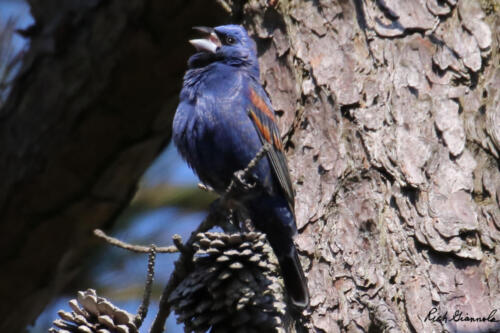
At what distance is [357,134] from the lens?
329 centimetres

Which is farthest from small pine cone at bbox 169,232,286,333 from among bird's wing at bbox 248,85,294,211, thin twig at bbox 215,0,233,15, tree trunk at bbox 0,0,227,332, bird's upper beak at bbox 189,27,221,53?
tree trunk at bbox 0,0,227,332

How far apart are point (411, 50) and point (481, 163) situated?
0.64 m

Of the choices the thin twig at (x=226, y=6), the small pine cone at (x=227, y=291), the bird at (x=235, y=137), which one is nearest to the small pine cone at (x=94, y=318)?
the small pine cone at (x=227, y=291)

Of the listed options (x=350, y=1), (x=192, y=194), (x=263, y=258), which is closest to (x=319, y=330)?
(x=263, y=258)

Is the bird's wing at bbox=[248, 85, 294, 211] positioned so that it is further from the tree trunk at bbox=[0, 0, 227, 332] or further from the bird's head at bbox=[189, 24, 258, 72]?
the tree trunk at bbox=[0, 0, 227, 332]

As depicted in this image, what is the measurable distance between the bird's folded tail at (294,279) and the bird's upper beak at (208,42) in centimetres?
135

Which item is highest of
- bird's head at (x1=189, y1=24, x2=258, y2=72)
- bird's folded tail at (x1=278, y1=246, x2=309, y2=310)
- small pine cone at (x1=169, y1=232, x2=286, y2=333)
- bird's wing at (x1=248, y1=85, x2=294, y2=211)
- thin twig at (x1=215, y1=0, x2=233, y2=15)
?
thin twig at (x1=215, y1=0, x2=233, y2=15)

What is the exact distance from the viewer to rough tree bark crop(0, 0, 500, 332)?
9.80 ft

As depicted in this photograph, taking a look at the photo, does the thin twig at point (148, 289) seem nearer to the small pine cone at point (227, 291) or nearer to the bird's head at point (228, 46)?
the small pine cone at point (227, 291)

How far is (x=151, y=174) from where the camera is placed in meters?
5.48

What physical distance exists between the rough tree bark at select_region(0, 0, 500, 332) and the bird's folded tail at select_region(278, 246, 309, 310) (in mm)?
48

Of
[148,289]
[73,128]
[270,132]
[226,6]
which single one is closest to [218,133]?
[270,132]

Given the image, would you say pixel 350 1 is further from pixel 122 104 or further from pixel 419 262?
pixel 122 104

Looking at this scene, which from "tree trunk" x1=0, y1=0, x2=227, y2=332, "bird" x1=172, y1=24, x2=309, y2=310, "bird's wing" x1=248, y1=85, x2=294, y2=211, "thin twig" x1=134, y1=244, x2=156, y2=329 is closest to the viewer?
"thin twig" x1=134, y1=244, x2=156, y2=329
